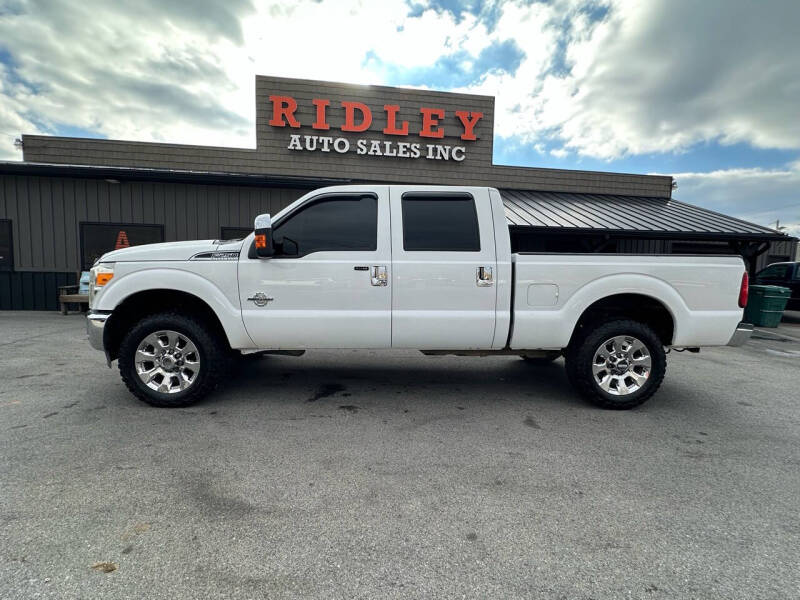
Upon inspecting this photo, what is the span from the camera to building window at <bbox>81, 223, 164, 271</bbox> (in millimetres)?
10586

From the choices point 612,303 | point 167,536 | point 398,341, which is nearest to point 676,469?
point 612,303

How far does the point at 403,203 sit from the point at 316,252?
3.31ft

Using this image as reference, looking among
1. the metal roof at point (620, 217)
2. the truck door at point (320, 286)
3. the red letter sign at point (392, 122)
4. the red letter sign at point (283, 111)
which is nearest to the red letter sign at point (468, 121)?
the red letter sign at point (392, 122)

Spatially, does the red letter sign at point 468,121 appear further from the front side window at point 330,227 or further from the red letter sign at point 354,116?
the front side window at point 330,227

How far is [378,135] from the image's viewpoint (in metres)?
12.4

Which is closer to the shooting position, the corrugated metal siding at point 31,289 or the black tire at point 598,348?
the black tire at point 598,348

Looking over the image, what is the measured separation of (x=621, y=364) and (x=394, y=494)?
2.84 meters

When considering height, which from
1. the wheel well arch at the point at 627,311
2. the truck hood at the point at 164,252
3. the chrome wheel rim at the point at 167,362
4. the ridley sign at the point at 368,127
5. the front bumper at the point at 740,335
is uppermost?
the ridley sign at the point at 368,127

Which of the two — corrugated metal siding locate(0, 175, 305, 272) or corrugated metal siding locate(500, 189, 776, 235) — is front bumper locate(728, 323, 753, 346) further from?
corrugated metal siding locate(0, 175, 305, 272)

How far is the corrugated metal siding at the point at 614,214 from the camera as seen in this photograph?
10070 millimetres

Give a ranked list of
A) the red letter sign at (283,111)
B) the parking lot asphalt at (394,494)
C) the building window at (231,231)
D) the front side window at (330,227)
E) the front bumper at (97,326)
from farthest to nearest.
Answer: the red letter sign at (283,111) < the building window at (231,231) < the front side window at (330,227) < the front bumper at (97,326) < the parking lot asphalt at (394,494)

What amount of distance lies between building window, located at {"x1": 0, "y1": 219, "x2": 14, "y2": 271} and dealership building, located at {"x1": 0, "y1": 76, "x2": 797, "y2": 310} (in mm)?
26

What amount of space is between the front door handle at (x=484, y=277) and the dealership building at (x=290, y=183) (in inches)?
242

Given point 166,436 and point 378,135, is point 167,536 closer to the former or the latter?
point 166,436
